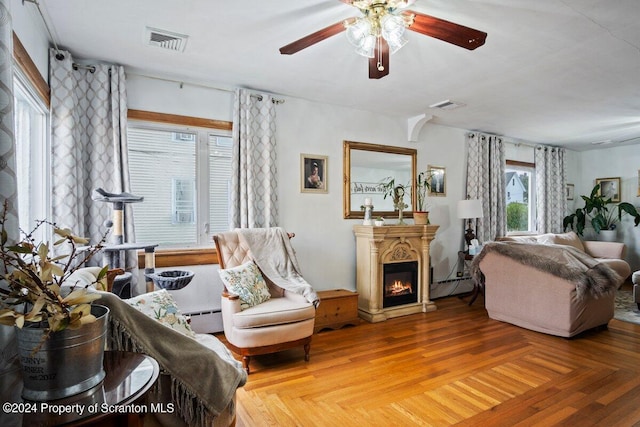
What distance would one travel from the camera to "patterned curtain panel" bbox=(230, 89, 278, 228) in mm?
3658

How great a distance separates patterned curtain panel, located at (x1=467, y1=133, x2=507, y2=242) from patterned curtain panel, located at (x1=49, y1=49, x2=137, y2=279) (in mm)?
4698

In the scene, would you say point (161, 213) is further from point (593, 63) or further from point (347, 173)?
point (593, 63)

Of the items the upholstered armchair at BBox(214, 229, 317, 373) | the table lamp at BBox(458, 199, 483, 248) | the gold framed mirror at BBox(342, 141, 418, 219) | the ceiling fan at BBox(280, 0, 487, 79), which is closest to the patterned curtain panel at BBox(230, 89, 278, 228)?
the upholstered armchair at BBox(214, 229, 317, 373)

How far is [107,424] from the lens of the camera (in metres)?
0.93

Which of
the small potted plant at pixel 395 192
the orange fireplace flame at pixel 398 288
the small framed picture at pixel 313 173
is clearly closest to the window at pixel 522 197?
the small potted plant at pixel 395 192

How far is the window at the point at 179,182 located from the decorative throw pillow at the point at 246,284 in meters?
0.80

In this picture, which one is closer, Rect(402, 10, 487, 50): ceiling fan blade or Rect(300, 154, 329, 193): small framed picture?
Rect(402, 10, 487, 50): ceiling fan blade

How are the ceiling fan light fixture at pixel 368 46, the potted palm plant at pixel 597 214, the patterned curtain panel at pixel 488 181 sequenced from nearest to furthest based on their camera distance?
the ceiling fan light fixture at pixel 368 46
the patterned curtain panel at pixel 488 181
the potted palm plant at pixel 597 214

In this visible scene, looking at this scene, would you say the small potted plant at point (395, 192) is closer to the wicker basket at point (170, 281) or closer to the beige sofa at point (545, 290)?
the beige sofa at point (545, 290)

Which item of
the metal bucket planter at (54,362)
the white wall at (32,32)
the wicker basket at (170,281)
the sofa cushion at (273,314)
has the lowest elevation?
the sofa cushion at (273,314)

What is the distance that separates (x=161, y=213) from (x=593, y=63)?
4153 mm

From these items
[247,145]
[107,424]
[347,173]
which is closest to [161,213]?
[247,145]

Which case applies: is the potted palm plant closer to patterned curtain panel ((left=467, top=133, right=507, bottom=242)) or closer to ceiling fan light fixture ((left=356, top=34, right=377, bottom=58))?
patterned curtain panel ((left=467, top=133, right=507, bottom=242))

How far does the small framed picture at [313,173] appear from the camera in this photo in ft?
13.6
